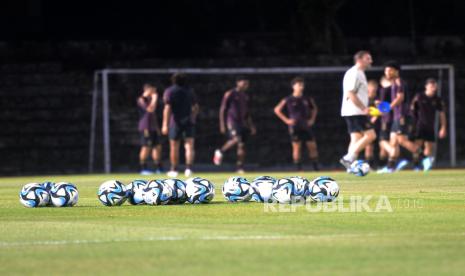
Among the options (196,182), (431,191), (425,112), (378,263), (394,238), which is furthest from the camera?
(425,112)

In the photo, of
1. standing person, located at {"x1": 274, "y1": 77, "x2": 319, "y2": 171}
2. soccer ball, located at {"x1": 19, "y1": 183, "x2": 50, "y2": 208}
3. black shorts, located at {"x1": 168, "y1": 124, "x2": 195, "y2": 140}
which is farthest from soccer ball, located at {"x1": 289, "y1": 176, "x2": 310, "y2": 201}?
standing person, located at {"x1": 274, "y1": 77, "x2": 319, "y2": 171}

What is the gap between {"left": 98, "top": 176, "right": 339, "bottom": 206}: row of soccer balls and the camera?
1450cm

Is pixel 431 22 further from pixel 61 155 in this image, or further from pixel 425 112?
pixel 61 155

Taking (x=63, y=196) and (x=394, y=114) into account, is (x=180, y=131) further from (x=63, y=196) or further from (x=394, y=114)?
(x=63, y=196)

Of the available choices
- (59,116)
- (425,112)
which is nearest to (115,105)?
(59,116)

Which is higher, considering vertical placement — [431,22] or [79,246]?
[431,22]

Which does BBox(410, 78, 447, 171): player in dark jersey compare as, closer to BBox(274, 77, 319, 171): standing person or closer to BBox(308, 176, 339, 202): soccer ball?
BBox(274, 77, 319, 171): standing person

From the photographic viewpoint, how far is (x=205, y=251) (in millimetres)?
9430

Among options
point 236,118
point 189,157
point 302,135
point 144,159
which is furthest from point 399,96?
point 144,159

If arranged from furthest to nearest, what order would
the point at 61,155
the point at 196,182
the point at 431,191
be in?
the point at 61,155 → the point at 431,191 → the point at 196,182

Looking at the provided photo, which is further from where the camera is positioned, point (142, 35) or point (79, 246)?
point (142, 35)

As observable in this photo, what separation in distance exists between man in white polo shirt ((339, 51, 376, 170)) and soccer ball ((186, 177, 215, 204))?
27.9ft

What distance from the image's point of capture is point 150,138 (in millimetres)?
31484

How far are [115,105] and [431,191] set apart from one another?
18.7 meters
